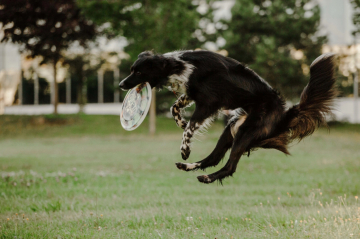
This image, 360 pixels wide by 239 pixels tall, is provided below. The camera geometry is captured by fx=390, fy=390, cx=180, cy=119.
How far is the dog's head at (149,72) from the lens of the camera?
391 cm

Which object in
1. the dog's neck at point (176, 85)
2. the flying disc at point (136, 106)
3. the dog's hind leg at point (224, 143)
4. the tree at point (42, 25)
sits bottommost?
the dog's hind leg at point (224, 143)

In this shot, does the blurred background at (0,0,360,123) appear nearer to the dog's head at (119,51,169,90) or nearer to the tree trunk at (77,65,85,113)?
the tree trunk at (77,65,85,113)

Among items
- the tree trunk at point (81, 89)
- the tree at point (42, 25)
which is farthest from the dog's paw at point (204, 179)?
the tree trunk at point (81, 89)

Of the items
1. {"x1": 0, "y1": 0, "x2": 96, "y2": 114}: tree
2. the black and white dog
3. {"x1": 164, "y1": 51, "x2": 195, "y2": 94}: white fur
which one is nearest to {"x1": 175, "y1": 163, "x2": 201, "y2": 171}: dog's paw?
the black and white dog

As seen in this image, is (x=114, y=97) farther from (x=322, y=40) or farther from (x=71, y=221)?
(x=71, y=221)

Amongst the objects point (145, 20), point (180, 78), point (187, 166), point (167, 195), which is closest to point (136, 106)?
point (180, 78)

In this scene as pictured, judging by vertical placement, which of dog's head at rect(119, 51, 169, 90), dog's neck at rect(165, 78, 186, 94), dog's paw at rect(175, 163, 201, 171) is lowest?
dog's paw at rect(175, 163, 201, 171)

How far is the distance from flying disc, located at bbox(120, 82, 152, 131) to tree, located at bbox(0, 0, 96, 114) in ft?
19.5

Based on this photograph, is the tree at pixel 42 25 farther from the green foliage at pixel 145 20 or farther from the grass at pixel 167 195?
the green foliage at pixel 145 20

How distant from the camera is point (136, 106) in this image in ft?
13.6

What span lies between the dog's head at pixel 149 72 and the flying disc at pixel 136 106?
7 cm

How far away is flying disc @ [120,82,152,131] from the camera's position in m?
3.99

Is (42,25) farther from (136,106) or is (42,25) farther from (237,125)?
(237,125)

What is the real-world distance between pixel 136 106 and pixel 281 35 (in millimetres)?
24879
